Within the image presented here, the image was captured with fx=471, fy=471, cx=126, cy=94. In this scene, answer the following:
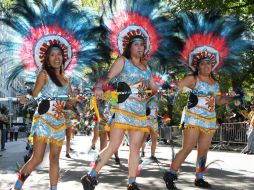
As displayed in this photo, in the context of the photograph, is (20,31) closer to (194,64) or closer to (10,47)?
(10,47)

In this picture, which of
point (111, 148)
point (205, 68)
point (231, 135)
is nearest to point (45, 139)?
point (111, 148)

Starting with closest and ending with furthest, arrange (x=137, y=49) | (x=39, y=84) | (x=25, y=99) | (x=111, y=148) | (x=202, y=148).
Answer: (x=39, y=84) → (x=25, y=99) → (x=111, y=148) → (x=137, y=49) → (x=202, y=148)

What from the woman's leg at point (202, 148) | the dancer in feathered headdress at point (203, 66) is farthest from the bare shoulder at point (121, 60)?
the woman's leg at point (202, 148)

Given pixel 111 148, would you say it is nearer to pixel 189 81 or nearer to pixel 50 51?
pixel 50 51

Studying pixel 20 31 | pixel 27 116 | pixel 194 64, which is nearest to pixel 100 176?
pixel 27 116

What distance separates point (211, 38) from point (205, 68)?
495 millimetres

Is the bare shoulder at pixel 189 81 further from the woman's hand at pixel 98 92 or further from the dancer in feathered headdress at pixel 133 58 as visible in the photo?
the woman's hand at pixel 98 92

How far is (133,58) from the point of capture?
18.8 feet

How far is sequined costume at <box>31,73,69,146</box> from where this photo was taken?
16.5 feet

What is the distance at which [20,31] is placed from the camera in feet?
18.5

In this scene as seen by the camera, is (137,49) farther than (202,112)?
No

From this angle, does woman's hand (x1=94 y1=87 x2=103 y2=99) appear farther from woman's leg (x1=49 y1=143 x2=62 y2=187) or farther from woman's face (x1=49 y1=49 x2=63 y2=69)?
woman's leg (x1=49 y1=143 x2=62 y2=187)

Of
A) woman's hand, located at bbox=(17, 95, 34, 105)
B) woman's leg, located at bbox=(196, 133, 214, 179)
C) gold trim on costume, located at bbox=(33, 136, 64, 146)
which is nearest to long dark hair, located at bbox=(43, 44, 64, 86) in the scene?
woman's hand, located at bbox=(17, 95, 34, 105)

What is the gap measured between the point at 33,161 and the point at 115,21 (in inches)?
80.8
